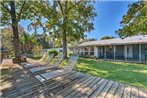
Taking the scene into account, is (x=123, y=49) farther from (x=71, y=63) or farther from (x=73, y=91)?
(x=73, y=91)

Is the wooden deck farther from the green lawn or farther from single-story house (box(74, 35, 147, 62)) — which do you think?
single-story house (box(74, 35, 147, 62))

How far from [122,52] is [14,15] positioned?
1646 centimetres

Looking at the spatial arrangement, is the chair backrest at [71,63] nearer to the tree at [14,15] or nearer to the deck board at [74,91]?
the deck board at [74,91]

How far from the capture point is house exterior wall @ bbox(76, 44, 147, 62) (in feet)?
66.5

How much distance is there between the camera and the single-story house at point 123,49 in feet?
64.8

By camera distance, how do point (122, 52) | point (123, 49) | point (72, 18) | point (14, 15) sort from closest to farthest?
point (14, 15) < point (72, 18) < point (123, 49) < point (122, 52)

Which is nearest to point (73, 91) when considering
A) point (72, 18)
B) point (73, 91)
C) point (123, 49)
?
point (73, 91)

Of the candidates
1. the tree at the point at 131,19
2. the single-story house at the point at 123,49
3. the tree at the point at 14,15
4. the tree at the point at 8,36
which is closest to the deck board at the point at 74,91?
the tree at the point at 131,19

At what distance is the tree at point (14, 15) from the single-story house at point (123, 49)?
13.0 metres

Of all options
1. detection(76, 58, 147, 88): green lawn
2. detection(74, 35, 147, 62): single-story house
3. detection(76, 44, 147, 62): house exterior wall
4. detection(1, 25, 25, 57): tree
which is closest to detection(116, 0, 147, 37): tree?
detection(76, 58, 147, 88): green lawn

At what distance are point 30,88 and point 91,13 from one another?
17775 mm

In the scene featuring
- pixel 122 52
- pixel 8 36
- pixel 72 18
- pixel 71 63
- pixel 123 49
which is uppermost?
pixel 72 18

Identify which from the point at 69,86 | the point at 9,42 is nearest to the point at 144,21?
the point at 69,86

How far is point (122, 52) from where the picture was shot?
23.7 metres
